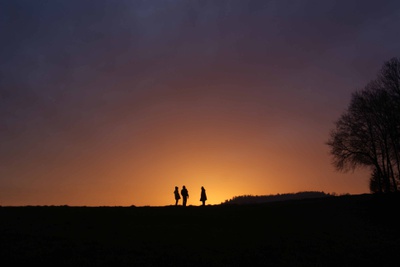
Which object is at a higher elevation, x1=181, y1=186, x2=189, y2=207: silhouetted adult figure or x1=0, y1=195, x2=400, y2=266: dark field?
x1=181, y1=186, x2=189, y2=207: silhouetted adult figure

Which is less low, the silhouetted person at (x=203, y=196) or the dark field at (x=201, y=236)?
the silhouetted person at (x=203, y=196)

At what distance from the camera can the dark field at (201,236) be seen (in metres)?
20.3

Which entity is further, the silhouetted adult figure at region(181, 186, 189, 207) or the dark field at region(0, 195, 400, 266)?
the silhouetted adult figure at region(181, 186, 189, 207)

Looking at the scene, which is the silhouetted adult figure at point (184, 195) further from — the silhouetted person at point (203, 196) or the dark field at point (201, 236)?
the dark field at point (201, 236)

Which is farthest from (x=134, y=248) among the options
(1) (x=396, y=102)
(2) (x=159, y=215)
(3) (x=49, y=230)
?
(1) (x=396, y=102)

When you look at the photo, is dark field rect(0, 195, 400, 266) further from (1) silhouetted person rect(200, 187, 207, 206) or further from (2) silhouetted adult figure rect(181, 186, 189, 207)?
(1) silhouetted person rect(200, 187, 207, 206)

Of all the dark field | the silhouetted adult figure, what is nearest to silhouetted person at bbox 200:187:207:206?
the silhouetted adult figure

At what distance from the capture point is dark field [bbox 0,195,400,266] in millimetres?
20297

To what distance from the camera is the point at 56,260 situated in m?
19.0

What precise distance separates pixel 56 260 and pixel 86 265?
1622 mm

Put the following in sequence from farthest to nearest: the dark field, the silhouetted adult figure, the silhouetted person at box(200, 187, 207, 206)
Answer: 1. the silhouetted person at box(200, 187, 207, 206)
2. the silhouetted adult figure
3. the dark field

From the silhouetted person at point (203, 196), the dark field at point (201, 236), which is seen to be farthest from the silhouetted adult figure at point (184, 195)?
the dark field at point (201, 236)

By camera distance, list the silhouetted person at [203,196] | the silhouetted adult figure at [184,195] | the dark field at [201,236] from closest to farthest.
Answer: the dark field at [201,236], the silhouetted adult figure at [184,195], the silhouetted person at [203,196]

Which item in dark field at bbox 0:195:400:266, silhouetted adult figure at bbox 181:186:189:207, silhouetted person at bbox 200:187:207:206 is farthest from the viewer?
silhouetted person at bbox 200:187:207:206
